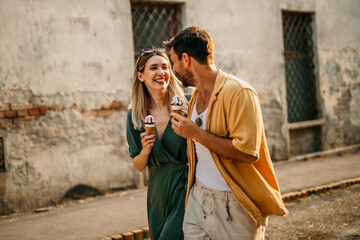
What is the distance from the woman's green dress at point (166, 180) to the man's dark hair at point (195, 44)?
948 mm

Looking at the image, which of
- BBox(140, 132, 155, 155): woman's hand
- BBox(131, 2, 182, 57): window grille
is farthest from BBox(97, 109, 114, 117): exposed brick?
BBox(140, 132, 155, 155): woman's hand

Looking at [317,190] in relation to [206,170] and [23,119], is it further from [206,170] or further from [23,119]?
[23,119]

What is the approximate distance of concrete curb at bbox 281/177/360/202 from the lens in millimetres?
6473

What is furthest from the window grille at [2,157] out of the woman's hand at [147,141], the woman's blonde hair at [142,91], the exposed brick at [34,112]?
the woman's hand at [147,141]

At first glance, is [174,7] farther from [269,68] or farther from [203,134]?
[203,134]

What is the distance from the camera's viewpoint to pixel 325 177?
7699 mm

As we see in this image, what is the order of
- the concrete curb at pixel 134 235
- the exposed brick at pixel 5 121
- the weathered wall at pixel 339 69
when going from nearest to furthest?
the concrete curb at pixel 134 235 → the exposed brick at pixel 5 121 → the weathered wall at pixel 339 69

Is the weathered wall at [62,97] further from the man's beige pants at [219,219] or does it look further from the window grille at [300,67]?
the window grille at [300,67]

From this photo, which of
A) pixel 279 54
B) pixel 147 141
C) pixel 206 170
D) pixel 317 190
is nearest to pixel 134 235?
pixel 147 141

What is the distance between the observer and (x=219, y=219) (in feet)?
8.07

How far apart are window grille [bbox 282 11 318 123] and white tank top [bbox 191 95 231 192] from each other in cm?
808

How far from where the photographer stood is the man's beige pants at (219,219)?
2391 mm

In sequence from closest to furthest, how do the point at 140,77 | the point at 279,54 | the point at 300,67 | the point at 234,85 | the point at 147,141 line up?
the point at 234,85 < the point at 147,141 < the point at 140,77 < the point at 279,54 < the point at 300,67

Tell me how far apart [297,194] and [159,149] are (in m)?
4.08
